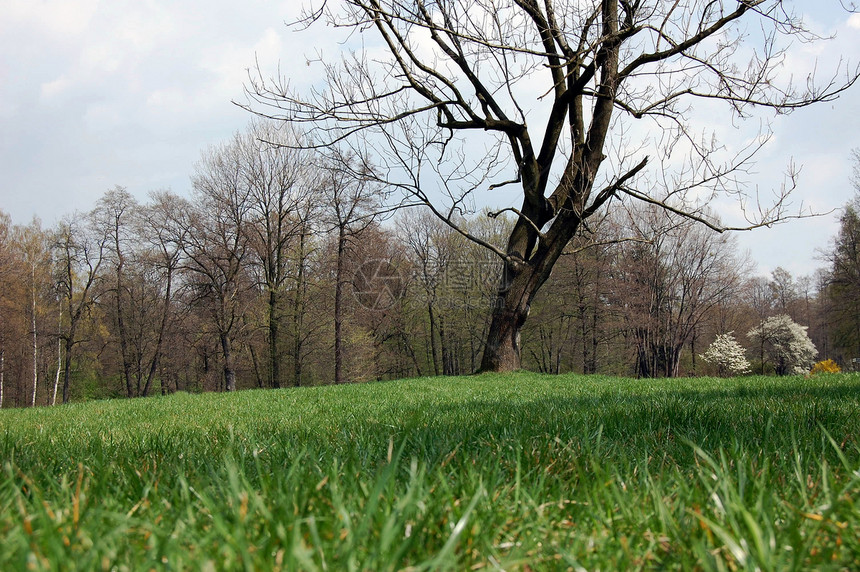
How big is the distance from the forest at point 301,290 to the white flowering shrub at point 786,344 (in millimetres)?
6918

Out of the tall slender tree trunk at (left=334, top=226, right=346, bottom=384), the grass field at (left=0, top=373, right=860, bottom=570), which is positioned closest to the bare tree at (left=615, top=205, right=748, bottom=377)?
the tall slender tree trunk at (left=334, top=226, right=346, bottom=384)

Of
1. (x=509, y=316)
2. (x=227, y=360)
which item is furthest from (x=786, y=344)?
(x=227, y=360)

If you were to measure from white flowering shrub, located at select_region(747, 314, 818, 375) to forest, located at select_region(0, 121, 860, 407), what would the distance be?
6918 mm

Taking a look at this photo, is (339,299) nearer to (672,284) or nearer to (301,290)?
(301,290)

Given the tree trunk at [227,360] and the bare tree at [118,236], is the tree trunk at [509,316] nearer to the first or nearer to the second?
the tree trunk at [227,360]

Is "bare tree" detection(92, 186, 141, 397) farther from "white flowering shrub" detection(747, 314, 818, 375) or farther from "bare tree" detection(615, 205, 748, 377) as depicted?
"white flowering shrub" detection(747, 314, 818, 375)

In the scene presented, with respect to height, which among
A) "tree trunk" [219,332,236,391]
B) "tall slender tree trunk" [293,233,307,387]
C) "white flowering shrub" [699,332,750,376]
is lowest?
"white flowering shrub" [699,332,750,376]

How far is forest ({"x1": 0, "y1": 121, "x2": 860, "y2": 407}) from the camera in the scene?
3089cm

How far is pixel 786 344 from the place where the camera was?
4988 cm

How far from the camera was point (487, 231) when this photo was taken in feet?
143

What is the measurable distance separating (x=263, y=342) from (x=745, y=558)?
37.0 metres

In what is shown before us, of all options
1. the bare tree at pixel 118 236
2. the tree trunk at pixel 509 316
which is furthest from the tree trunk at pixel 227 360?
the tree trunk at pixel 509 316

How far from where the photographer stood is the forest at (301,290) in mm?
30891

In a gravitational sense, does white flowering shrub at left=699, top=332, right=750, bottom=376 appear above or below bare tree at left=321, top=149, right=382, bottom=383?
below
